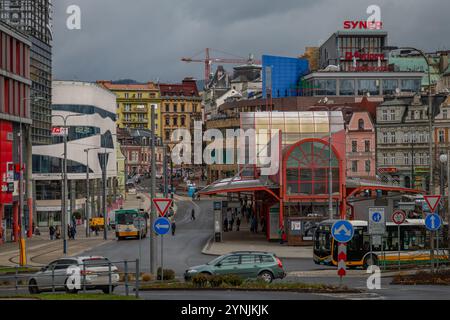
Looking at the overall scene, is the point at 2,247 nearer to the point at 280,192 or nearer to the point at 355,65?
the point at 280,192

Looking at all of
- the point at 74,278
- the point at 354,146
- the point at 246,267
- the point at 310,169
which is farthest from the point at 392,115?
the point at 74,278

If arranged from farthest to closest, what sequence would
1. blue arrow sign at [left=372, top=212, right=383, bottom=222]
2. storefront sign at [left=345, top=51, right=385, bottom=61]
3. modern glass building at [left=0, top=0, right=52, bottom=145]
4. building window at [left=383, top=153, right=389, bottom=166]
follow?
storefront sign at [left=345, top=51, right=385, bottom=61] → building window at [left=383, top=153, right=389, bottom=166] → modern glass building at [left=0, top=0, right=52, bottom=145] → blue arrow sign at [left=372, top=212, right=383, bottom=222]

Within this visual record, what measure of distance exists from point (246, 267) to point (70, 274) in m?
7.92

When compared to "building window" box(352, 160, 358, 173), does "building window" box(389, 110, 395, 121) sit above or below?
above

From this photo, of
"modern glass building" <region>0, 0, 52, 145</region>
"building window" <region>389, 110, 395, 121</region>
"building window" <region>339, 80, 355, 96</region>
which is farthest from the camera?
"building window" <region>339, 80, 355, 96</region>

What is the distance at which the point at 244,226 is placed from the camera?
93688 millimetres

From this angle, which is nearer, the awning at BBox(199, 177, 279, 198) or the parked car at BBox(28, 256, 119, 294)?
the parked car at BBox(28, 256, 119, 294)

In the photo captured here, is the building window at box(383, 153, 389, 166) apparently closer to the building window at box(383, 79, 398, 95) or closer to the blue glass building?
the building window at box(383, 79, 398, 95)

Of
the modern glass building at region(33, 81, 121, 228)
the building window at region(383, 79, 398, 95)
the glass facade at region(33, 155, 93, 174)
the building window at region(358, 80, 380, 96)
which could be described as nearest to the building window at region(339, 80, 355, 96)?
the building window at region(358, 80, 380, 96)

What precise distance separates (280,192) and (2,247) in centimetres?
2211

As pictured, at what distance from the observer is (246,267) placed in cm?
3778

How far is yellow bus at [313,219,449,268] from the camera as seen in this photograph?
156 feet

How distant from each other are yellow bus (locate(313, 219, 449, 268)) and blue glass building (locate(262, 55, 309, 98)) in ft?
338
